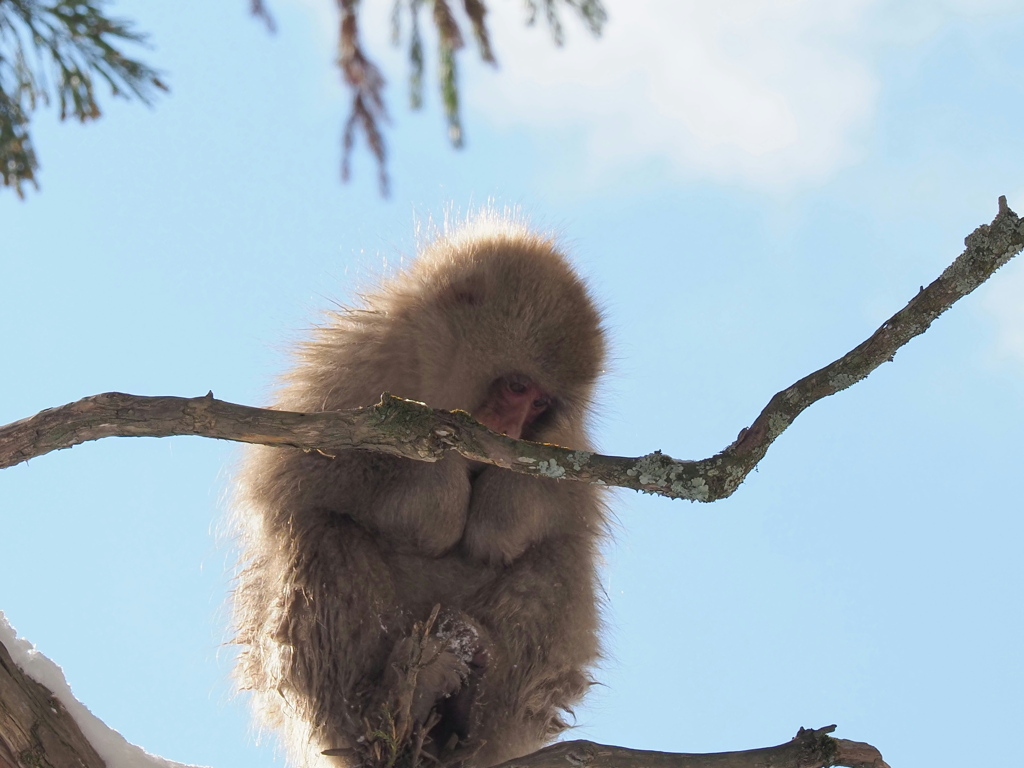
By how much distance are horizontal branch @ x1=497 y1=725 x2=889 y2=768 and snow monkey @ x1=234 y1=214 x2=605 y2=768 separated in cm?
48

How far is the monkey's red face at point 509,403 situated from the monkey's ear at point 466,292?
0.37 meters

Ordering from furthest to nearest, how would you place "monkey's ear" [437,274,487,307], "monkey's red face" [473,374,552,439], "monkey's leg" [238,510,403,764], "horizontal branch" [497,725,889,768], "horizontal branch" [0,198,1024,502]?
"monkey's ear" [437,274,487,307], "monkey's red face" [473,374,552,439], "monkey's leg" [238,510,403,764], "horizontal branch" [497,725,889,768], "horizontal branch" [0,198,1024,502]

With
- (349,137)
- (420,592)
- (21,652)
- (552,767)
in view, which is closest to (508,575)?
(420,592)

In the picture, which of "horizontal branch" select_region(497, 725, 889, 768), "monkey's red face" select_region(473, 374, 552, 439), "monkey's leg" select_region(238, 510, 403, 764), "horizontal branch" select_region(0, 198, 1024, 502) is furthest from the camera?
"monkey's red face" select_region(473, 374, 552, 439)

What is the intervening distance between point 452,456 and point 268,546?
31.2 inches

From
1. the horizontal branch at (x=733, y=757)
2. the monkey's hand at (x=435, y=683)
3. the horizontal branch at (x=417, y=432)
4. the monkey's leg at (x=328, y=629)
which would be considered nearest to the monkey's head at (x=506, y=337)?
the monkey's leg at (x=328, y=629)

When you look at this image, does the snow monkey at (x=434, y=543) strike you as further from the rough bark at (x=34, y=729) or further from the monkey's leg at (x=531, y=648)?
the rough bark at (x=34, y=729)

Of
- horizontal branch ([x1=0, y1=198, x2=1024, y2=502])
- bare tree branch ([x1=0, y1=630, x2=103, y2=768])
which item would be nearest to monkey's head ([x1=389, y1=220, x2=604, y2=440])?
horizontal branch ([x1=0, y1=198, x2=1024, y2=502])

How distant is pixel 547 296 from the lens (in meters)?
4.17

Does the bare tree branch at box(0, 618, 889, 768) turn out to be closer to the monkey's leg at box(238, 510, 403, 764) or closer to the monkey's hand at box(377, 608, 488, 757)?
the monkey's hand at box(377, 608, 488, 757)

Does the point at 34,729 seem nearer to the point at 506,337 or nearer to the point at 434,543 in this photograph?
the point at 434,543

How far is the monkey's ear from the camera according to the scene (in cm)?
420

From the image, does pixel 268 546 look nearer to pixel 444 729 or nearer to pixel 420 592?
pixel 420 592

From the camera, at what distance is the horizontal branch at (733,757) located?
127 inches
